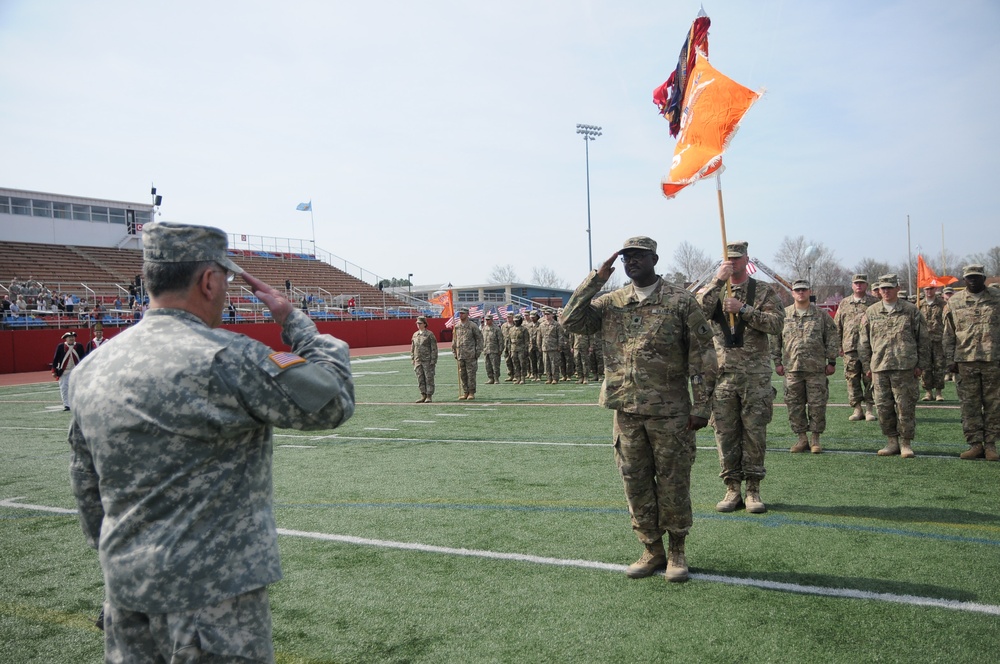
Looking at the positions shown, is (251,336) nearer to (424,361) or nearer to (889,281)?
(424,361)

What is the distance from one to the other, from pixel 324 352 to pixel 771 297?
5109 millimetres

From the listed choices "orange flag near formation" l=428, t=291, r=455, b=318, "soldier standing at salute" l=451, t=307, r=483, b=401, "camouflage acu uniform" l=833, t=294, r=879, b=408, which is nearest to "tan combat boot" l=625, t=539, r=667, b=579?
"camouflage acu uniform" l=833, t=294, r=879, b=408

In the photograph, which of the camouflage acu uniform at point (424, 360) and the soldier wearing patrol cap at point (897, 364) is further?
the camouflage acu uniform at point (424, 360)

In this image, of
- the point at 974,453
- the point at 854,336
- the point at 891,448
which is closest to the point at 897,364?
the point at 891,448

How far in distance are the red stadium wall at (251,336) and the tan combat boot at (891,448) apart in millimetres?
13114

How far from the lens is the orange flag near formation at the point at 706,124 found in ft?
20.6

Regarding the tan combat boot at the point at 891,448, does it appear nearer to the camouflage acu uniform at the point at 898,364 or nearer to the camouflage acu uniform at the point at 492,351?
the camouflage acu uniform at the point at 898,364

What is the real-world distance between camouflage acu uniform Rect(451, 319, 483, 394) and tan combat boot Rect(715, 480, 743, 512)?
1056cm

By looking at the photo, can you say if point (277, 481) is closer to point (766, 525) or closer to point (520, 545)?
point (520, 545)

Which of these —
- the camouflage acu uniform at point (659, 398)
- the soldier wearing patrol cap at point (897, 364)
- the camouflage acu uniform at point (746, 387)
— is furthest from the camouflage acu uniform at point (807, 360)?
the camouflage acu uniform at point (659, 398)

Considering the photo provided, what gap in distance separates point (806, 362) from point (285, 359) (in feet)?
26.8

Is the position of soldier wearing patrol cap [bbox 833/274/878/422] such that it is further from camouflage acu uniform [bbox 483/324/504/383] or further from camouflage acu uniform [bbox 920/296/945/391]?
camouflage acu uniform [bbox 483/324/504/383]

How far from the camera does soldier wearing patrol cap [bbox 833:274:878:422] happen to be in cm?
1016

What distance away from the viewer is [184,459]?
6.63 feet
